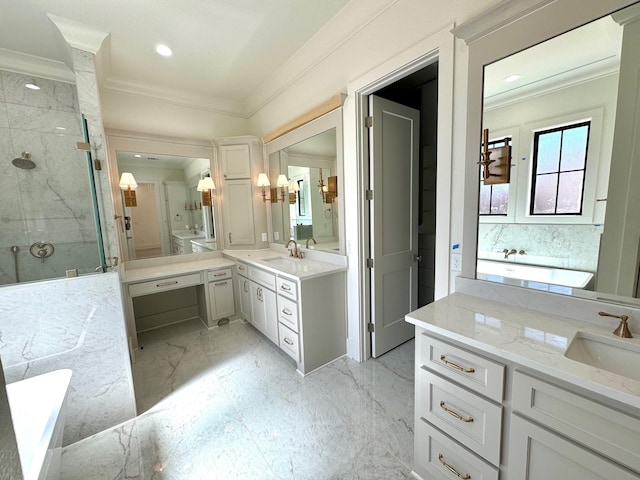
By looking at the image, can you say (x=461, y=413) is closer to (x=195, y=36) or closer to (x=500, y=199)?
(x=500, y=199)

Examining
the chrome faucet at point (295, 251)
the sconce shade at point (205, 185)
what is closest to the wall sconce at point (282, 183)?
the chrome faucet at point (295, 251)

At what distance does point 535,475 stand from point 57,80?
13.1ft

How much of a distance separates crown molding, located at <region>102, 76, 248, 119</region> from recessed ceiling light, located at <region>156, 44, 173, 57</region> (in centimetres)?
70

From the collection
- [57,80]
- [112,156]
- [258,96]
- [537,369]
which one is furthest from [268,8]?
[537,369]

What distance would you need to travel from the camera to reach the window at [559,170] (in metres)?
1.26

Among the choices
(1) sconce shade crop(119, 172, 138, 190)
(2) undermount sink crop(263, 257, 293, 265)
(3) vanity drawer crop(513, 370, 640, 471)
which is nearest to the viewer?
(3) vanity drawer crop(513, 370, 640, 471)

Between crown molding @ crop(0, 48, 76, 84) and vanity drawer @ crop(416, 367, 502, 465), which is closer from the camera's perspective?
vanity drawer @ crop(416, 367, 502, 465)

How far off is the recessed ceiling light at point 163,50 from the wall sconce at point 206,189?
1334 millimetres

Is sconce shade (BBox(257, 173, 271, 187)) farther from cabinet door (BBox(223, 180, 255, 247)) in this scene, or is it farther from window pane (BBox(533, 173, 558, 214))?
window pane (BBox(533, 173, 558, 214))

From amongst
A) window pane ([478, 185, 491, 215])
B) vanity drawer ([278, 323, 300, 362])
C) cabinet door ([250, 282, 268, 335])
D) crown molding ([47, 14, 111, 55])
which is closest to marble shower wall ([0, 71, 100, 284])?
crown molding ([47, 14, 111, 55])

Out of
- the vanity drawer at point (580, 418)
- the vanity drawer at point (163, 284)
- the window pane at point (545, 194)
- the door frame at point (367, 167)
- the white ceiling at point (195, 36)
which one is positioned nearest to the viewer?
the vanity drawer at point (580, 418)

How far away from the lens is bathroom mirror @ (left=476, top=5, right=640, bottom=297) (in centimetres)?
119

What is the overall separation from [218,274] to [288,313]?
1.31m

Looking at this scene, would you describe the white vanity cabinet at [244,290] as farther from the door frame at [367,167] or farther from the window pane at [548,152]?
the window pane at [548,152]
